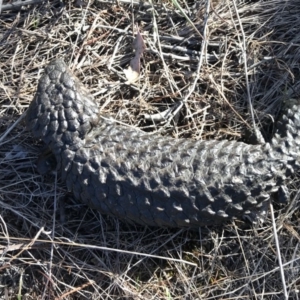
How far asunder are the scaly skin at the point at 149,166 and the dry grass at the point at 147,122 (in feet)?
0.72

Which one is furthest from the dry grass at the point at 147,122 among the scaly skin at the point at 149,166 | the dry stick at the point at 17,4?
the scaly skin at the point at 149,166

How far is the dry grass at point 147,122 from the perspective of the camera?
3.52 meters

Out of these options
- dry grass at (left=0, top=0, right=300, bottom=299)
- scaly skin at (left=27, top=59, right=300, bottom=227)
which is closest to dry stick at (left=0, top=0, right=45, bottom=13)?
dry grass at (left=0, top=0, right=300, bottom=299)

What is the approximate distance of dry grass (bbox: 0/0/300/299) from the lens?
3523 mm

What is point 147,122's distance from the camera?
3.79 metres

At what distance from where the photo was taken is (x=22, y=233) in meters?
3.59

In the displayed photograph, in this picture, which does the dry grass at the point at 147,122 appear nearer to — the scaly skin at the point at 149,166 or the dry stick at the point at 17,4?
the dry stick at the point at 17,4

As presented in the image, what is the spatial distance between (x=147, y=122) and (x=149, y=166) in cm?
49

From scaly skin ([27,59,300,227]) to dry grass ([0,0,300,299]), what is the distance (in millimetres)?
218

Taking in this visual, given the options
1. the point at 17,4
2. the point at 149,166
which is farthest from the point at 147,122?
the point at 17,4

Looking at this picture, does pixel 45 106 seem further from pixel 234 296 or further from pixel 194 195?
pixel 234 296

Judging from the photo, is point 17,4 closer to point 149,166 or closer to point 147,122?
point 147,122

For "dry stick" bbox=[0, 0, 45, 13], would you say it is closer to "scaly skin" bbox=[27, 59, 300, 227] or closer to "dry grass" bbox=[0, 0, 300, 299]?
"dry grass" bbox=[0, 0, 300, 299]

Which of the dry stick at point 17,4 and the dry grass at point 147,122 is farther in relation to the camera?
the dry stick at point 17,4
